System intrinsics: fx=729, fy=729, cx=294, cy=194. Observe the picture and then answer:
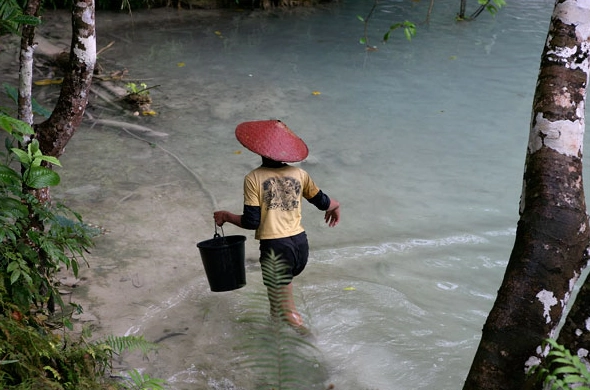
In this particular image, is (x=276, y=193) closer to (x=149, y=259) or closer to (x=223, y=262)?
(x=223, y=262)

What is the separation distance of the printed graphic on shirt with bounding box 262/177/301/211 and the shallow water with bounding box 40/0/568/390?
0.47 metres

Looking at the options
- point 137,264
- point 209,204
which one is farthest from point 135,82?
point 137,264

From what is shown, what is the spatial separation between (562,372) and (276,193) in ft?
7.22

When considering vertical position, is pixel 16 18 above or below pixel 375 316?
above

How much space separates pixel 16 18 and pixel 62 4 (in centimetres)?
765

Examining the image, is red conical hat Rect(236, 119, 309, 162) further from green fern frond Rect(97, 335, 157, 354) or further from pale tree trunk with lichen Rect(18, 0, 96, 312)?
green fern frond Rect(97, 335, 157, 354)

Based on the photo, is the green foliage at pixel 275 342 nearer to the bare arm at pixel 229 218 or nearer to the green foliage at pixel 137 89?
the bare arm at pixel 229 218

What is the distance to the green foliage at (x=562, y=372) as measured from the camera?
1634 millimetres

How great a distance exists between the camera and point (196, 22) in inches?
417

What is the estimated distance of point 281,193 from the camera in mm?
3746

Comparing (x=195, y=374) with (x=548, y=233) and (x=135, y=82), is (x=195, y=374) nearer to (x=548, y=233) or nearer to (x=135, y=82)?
(x=548, y=233)

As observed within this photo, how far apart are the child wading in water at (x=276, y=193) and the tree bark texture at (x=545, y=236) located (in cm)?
155

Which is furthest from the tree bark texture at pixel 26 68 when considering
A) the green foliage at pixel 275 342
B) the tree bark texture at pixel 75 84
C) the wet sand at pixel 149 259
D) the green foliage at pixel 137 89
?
the green foliage at pixel 137 89

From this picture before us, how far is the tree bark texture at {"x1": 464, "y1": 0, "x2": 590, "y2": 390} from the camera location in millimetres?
1957
